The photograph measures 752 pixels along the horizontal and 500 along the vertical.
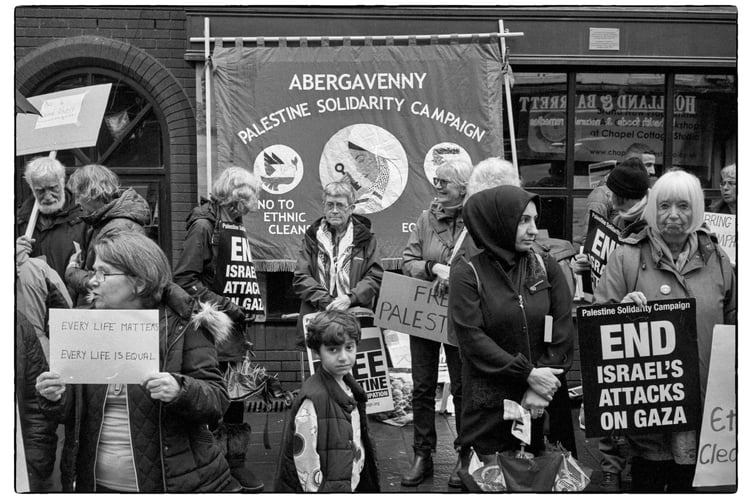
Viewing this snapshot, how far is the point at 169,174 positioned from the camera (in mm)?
8148

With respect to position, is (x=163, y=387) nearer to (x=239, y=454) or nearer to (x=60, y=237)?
(x=239, y=454)

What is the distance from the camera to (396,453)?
668 centimetres

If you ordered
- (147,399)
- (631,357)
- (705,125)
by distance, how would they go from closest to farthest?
1. (147,399)
2. (631,357)
3. (705,125)

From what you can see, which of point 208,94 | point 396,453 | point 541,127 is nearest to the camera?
point 396,453

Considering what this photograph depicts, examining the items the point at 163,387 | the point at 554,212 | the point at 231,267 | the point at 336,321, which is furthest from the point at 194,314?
the point at 554,212

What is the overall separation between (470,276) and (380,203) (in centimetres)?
386

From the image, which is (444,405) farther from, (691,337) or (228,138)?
(691,337)

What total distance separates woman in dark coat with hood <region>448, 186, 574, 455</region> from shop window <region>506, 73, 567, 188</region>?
164 inches

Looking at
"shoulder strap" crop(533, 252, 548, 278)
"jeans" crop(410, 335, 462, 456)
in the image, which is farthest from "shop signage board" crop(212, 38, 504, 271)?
"shoulder strap" crop(533, 252, 548, 278)

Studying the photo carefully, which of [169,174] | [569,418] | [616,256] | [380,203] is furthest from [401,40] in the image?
[569,418]

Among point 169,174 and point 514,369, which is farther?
point 169,174

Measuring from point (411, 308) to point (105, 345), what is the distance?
2.68 m

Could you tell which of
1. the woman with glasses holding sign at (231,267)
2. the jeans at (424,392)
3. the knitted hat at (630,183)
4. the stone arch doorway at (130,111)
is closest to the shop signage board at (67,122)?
the woman with glasses holding sign at (231,267)

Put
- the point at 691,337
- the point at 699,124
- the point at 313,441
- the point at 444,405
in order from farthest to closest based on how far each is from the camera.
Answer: the point at 699,124 < the point at 444,405 < the point at 691,337 < the point at 313,441
